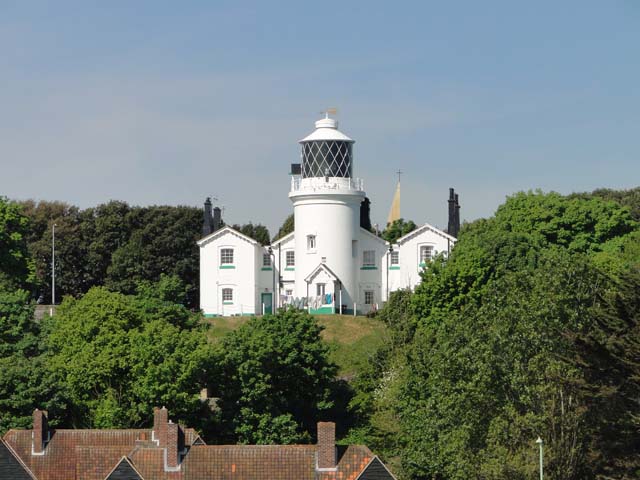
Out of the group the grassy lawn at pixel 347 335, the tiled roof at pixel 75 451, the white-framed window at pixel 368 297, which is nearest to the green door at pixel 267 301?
the grassy lawn at pixel 347 335

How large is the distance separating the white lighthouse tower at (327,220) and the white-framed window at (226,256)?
159 inches

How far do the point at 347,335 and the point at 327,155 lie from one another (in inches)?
394

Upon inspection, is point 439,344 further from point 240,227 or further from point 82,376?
point 240,227

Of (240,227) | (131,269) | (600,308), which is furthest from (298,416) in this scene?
(240,227)

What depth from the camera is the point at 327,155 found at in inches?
3066

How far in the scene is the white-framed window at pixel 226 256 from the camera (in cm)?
8050

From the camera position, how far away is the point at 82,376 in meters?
56.4

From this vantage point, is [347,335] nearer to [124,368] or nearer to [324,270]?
[324,270]

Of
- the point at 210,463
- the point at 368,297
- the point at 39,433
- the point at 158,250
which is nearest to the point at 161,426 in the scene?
the point at 210,463

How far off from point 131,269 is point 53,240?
522 centimetres

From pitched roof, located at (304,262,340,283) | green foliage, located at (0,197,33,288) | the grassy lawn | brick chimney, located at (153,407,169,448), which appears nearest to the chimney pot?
brick chimney, located at (153,407,169,448)

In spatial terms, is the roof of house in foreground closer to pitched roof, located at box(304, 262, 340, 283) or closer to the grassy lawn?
the grassy lawn

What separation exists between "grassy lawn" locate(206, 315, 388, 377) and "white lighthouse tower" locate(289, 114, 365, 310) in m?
2.62

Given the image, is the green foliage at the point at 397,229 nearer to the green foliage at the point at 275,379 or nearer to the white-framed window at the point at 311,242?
the white-framed window at the point at 311,242
